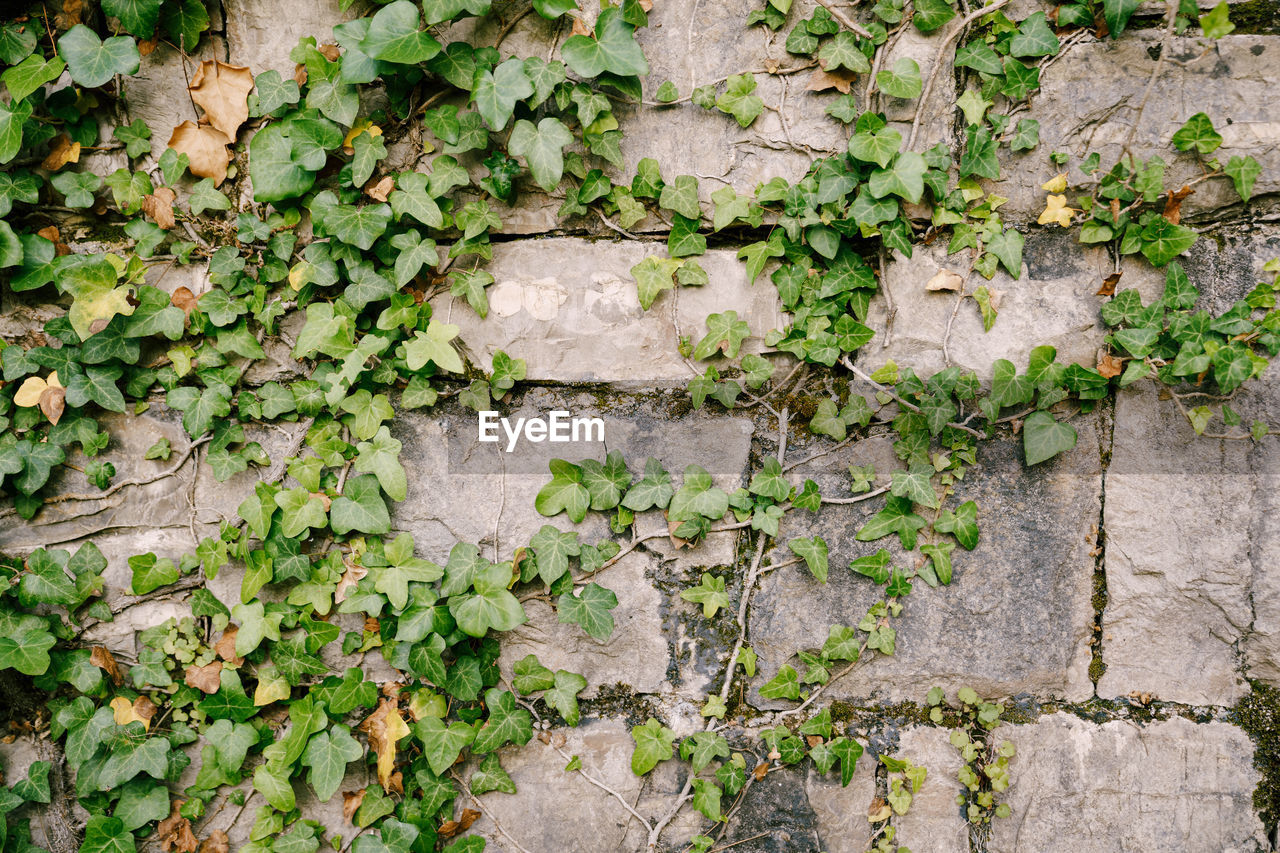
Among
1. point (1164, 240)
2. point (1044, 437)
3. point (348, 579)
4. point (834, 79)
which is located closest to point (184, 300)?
point (348, 579)

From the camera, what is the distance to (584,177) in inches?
→ 70.7

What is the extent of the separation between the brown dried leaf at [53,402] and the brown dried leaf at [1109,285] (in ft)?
9.20

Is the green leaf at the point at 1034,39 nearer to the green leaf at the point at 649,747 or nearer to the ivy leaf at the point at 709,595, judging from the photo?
the ivy leaf at the point at 709,595

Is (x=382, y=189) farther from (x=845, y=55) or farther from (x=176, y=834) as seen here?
(x=176, y=834)

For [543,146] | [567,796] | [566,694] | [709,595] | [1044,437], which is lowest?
[567,796]

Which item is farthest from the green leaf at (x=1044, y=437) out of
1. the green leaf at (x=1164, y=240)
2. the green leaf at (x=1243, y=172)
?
the green leaf at (x=1243, y=172)

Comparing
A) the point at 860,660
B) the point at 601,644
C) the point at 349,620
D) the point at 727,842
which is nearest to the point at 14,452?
the point at 349,620

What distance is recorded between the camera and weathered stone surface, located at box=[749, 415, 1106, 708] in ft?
5.87

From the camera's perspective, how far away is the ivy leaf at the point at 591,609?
1.75 m

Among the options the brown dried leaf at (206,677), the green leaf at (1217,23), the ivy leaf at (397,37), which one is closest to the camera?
the green leaf at (1217,23)

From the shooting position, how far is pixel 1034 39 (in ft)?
5.48

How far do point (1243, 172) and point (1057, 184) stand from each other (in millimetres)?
420

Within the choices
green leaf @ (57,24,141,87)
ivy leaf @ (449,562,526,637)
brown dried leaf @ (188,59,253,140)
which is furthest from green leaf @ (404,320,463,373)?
green leaf @ (57,24,141,87)

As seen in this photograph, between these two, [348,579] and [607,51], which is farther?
[348,579]
